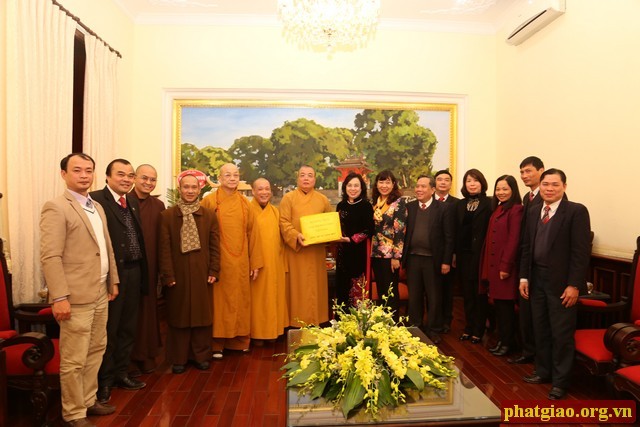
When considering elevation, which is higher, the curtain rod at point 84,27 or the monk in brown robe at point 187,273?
the curtain rod at point 84,27

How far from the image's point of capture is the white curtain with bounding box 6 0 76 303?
334 centimetres

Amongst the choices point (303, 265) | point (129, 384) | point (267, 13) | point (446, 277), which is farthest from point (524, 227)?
point (267, 13)

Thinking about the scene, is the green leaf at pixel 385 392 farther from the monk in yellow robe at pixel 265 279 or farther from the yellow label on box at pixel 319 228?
the monk in yellow robe at pixel 265 279

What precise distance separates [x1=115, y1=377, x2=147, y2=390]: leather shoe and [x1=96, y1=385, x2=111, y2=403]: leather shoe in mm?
235

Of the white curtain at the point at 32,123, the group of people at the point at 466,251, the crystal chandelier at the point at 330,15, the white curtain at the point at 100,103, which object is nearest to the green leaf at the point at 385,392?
the group of people at the point at 466,251

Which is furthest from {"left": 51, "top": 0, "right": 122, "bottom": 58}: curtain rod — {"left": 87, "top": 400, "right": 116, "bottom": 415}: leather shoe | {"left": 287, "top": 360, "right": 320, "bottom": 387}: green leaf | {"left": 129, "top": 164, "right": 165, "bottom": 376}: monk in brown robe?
{"left": 287, "top": 360, "right": 320, "bottom": 387}: green leaf

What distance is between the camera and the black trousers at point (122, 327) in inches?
125

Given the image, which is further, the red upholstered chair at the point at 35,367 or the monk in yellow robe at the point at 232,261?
the monk in yellow robe at the point at 232,261

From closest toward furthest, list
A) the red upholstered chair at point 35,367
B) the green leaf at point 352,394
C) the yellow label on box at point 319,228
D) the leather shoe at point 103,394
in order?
the green leaf at point 352,394
the red upholstered chair at point 35,367
the leather shoe at point 103,394
the yellow label on box at point 319,228

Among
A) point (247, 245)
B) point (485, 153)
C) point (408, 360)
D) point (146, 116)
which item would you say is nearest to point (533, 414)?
point (408, 360)

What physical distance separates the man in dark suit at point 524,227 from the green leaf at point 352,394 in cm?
230

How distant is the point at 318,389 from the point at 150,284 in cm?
228

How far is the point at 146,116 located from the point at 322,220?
129 inches

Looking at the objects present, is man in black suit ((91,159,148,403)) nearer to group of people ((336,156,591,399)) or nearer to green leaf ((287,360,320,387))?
green leaf ((287,360,320,387))
